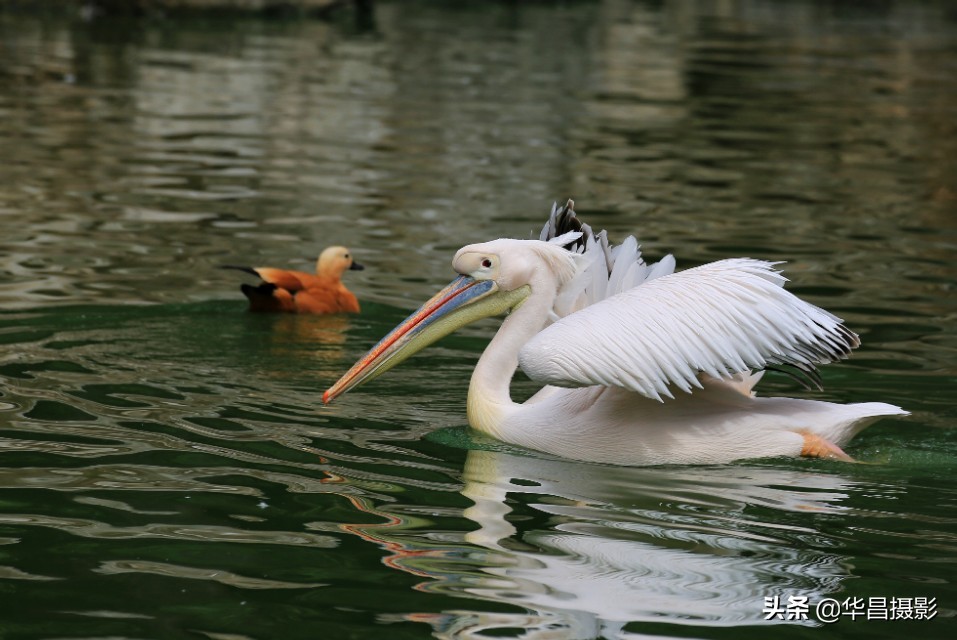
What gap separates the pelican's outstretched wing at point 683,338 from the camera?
428cm

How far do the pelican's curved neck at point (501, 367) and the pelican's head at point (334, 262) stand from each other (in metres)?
2.00

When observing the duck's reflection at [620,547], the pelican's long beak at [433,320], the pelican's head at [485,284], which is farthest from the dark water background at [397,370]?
the pelican's head at [485,284]

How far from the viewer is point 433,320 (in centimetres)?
498

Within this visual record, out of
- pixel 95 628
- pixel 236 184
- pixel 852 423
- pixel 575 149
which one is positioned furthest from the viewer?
pixel 575 149

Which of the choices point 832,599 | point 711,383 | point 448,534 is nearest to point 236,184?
point 711,383

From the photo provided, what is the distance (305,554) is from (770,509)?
124cm

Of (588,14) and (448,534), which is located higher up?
(588,14)

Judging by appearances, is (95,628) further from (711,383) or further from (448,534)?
(711,383)

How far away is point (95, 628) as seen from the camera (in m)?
3.15

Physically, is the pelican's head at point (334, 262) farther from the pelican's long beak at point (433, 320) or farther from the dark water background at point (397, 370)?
the pelican's long beak at point (433, 320)

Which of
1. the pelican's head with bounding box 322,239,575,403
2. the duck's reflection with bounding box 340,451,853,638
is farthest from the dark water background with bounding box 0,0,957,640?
the pelican's head with bounding box 322,239,575,403

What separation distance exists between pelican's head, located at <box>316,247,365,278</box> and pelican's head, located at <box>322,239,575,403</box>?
1.95m

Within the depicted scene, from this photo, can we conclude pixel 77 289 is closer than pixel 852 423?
No

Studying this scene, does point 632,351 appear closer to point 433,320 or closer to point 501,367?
point 501,367
